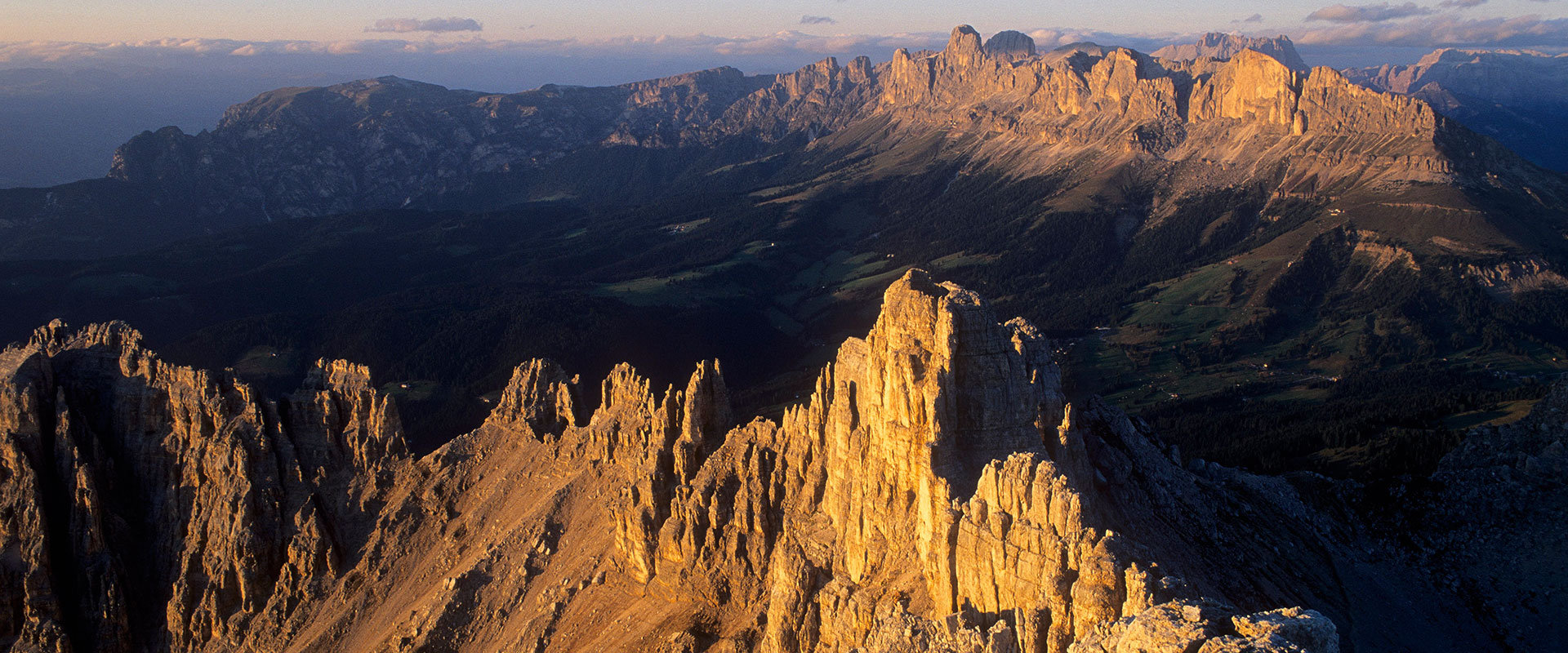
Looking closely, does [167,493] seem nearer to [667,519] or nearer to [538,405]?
[538,405]

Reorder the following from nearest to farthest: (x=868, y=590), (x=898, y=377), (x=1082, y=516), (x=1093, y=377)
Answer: (x=1082, y=516)
(x=868, y=590)
(x=898, y=377)
(x=1093, y=377)

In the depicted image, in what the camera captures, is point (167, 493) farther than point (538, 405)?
No

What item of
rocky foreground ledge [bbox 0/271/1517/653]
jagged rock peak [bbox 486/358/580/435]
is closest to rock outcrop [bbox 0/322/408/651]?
rocky foreground ledge [bbox 0/271/1517/653]

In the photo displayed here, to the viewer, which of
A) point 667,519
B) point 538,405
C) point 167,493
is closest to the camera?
point 667,519

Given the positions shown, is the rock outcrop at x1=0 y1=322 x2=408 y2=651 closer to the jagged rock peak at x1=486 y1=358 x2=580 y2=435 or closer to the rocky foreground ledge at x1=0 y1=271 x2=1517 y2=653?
the rocky foreground ledge at x1=0 y1=271 x2=1517 y2=653

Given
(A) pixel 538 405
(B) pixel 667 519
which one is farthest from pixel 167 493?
(B) pixel 667 519

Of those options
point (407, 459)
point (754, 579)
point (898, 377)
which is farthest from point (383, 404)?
point (898, 377)

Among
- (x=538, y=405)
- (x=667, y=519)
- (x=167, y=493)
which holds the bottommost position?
(x=167, y=493)

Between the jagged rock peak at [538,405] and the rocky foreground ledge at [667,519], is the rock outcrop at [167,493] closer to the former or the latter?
the rocky foreground ledge at [667,519]

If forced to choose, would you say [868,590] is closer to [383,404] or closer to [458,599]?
[458,599]
